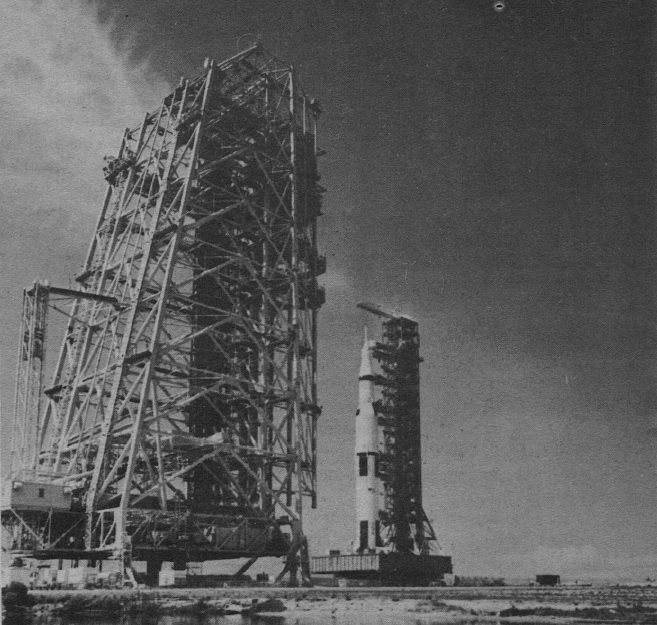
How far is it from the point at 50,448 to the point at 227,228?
18.8m

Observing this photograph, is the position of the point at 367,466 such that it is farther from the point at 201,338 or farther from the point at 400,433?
the point at 201,338

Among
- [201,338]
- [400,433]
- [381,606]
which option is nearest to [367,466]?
[400,433]

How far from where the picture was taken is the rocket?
229ft

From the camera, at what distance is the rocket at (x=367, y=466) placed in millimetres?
69812

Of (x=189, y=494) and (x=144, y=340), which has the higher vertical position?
(x=144, y=340)

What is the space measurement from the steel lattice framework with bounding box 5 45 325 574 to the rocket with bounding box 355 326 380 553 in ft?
35.1

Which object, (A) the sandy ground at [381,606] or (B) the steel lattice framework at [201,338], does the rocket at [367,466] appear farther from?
(A) the sandy ground at [381,606]

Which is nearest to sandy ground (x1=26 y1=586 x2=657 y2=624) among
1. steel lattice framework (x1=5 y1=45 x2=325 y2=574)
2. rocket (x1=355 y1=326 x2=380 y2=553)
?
steel lattice framework (x1=5 y1=45 x2=325 y2=574)

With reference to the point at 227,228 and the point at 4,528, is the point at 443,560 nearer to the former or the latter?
the point at 227,228

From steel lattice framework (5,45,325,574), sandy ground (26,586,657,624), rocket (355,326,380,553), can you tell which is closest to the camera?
sandy ground (26,586,657,624)

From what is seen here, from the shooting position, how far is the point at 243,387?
197ft

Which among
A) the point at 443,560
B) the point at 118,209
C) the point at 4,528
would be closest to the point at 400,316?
the point at 443,560

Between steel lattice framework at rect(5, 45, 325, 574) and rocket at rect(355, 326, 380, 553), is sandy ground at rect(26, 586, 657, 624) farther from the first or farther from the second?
rocket at rect(355, 326, 380, 553)

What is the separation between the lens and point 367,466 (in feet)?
233
